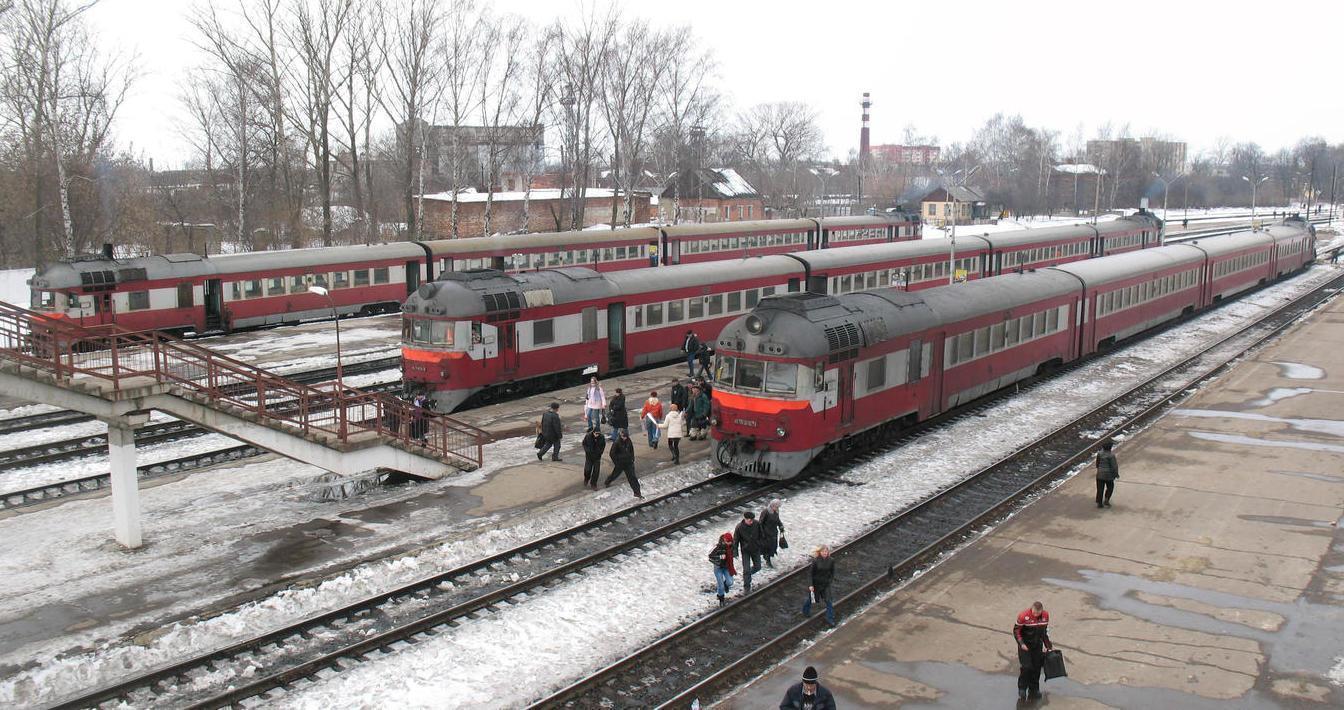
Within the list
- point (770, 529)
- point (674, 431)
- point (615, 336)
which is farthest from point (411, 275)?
point (770, 529)

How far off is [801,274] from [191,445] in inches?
850

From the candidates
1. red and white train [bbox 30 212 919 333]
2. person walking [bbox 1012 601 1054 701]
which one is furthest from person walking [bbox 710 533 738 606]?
red and white train [bbox 30 212 919 333]

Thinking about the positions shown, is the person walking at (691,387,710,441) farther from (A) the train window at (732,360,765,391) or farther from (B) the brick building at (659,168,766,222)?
(B) the brick building at (659,168,766,222)

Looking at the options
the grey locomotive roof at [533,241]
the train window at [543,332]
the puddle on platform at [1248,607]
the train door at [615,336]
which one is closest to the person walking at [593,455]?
the train window at [543,332]

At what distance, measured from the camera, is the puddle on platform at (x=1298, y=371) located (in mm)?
30297

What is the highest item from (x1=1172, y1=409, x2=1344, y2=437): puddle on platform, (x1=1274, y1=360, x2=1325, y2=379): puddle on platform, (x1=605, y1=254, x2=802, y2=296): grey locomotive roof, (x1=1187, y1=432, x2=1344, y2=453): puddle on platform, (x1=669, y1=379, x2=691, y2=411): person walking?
(x1=605, y1=254, x2=802, y2=296): grey locomotive roof

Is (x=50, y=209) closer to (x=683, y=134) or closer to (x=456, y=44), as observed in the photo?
(x=456, y=44)

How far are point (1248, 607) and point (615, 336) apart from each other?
60.5 ft

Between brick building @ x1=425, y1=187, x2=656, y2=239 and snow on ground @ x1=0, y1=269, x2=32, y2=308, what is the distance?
30.8 meters

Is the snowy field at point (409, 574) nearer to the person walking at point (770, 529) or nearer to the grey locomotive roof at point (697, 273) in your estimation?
the person walking at point (770, 529)

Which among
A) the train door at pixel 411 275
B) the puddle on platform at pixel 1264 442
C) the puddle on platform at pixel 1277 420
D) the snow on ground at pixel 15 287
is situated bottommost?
the puddle on platform at pixel 1264 442

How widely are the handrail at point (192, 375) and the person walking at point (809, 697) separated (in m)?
10.7

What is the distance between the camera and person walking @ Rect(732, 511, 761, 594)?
13.8 meters

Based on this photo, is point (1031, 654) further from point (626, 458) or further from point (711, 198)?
point (711, 198)
